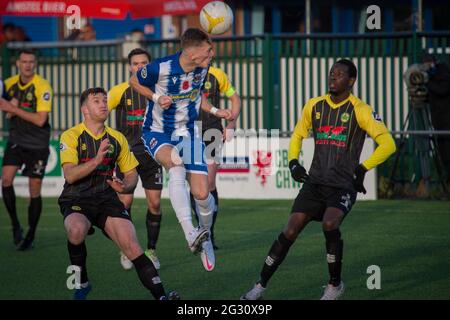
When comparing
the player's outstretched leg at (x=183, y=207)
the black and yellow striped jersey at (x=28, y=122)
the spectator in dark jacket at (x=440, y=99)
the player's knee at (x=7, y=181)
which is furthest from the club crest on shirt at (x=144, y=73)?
the spectator in dark jacket at (x=440, y=99)


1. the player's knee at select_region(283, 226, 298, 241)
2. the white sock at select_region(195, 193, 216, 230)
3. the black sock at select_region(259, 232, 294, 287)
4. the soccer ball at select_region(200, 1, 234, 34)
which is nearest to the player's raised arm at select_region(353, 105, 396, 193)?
the player's knee at select_region(283, 226, 298, 241)

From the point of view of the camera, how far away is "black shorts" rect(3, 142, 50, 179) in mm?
12930

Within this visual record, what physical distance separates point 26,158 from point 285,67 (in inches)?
257

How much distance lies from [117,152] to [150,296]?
1.42m

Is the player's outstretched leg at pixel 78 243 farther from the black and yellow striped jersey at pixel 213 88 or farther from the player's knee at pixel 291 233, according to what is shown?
the black and yellow striped jersey at pixel 213 88

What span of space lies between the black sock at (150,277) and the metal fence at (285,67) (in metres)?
9.66

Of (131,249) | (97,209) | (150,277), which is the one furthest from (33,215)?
(150,277)

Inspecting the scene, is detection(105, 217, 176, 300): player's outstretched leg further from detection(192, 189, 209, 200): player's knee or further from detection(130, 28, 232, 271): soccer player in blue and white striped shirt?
detection(192, 189, 209, 200): player's knee

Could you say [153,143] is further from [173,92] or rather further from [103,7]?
[103,7]

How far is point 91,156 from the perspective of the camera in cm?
917

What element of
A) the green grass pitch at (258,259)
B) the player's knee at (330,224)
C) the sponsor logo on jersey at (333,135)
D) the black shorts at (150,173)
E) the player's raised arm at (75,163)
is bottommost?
the green grass pitch at (258,259)

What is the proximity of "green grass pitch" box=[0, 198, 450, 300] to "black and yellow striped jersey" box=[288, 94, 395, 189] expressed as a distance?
1.13m

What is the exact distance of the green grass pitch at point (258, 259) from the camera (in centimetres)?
970

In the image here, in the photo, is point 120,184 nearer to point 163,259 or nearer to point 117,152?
point 117,152
